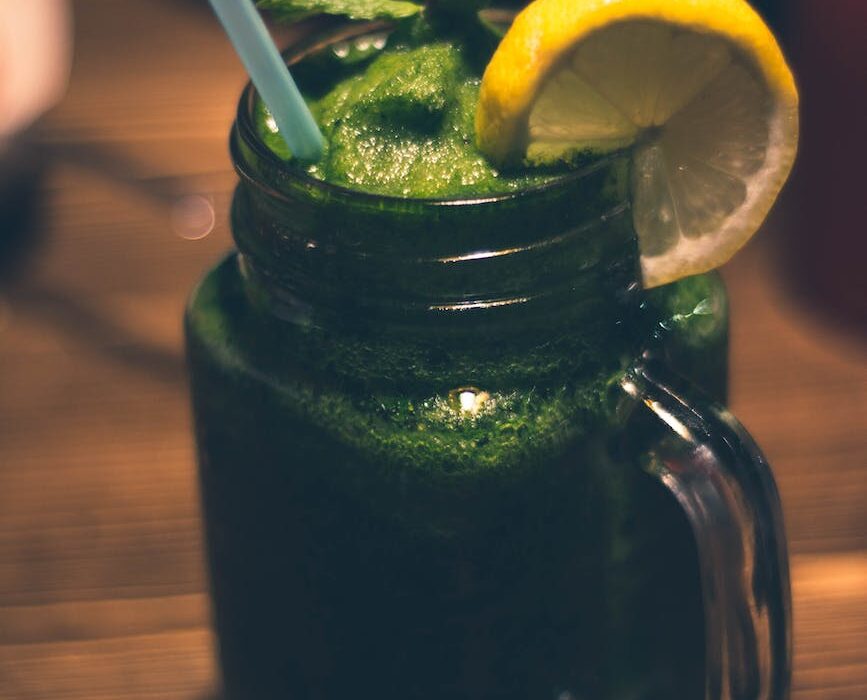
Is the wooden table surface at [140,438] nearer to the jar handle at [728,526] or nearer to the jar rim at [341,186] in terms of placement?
the jar handle at [728,526]

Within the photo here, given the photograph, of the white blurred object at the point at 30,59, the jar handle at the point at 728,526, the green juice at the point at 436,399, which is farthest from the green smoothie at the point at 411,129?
the white blurred object at the point at 30,59

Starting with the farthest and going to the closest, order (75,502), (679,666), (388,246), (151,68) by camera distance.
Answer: (151,68), (75,502), (679,666), (388,246)

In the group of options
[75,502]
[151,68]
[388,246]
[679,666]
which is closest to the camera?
[388,246]

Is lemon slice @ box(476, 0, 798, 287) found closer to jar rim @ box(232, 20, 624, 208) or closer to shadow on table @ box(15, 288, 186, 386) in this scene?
jar rim @ box(232, 20, 624, 208)

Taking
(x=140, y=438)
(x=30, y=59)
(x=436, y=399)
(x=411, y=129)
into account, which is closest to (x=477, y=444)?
(x=436, y=399)

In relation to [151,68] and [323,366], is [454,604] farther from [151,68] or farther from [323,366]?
[151,68]

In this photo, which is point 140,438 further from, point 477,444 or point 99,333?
point 477,444

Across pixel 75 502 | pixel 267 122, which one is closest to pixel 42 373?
pixel 75 502
